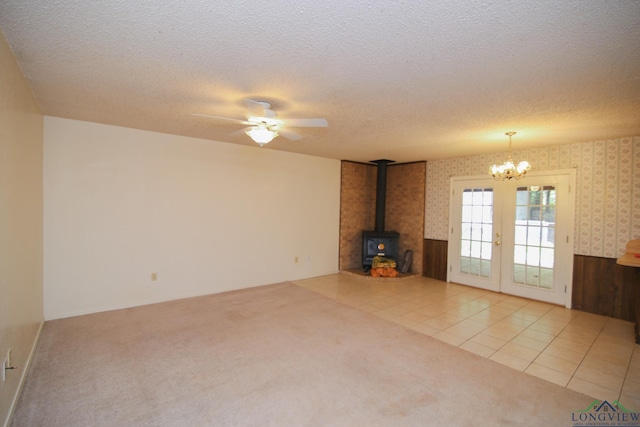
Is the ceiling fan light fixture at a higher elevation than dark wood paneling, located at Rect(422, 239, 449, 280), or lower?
higher

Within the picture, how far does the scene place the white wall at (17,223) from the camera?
77.1 inches

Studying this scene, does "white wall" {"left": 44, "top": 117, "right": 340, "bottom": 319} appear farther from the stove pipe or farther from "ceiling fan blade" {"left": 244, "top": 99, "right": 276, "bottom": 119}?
"ceiling fan blade" {"left": 244, "top": 99, "right": 276, "bottom": 119}

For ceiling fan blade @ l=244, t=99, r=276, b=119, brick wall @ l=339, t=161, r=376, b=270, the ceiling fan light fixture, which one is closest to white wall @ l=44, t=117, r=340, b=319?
brick wall @ l=339, t=161, r=376, b=270

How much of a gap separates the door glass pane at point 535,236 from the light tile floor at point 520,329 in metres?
0.43

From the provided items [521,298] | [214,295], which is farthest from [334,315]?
[521,298]

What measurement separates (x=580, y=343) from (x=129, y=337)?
4.88 m

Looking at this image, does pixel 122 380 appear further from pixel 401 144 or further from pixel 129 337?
pixel 401 144

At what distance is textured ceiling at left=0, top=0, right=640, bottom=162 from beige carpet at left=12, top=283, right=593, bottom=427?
95.6 inches

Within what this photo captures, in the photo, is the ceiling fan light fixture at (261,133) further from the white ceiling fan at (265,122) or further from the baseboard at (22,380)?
the baseboard at (22,380)

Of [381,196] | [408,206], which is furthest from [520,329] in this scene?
[381,196]

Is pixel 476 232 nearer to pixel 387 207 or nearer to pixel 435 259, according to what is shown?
pixel 435 259

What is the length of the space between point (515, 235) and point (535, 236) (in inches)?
11.3

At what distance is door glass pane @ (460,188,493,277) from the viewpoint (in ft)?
18.2

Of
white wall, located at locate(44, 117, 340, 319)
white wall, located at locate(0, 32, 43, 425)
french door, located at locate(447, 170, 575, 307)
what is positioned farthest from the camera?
french door, located at locate(447, 170, 575, 307)
